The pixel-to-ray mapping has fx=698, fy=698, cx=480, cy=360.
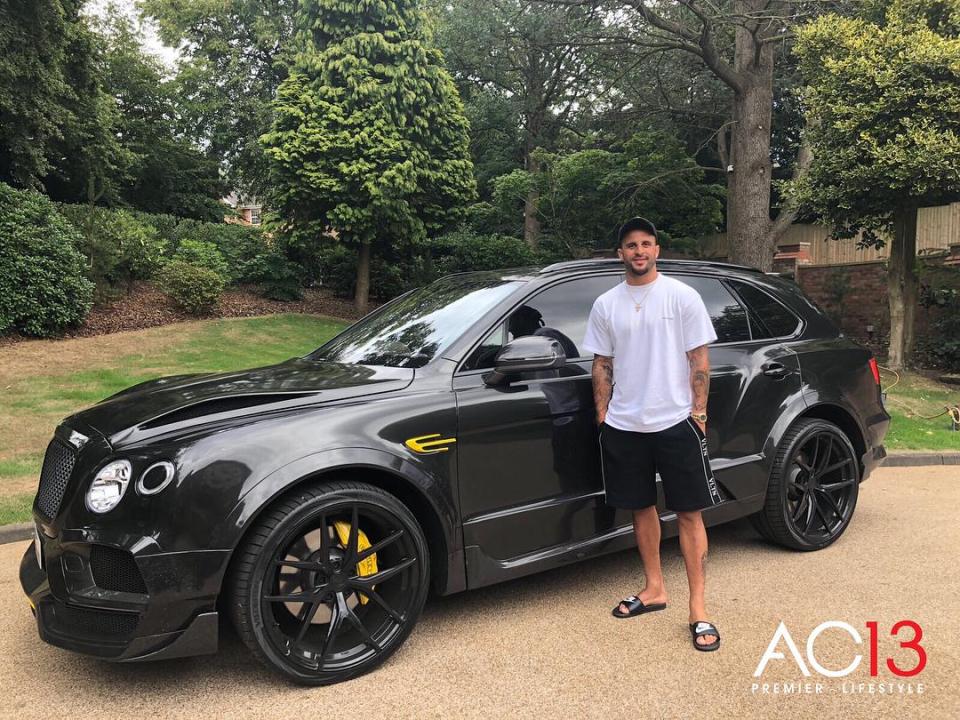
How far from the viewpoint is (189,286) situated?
1342cm

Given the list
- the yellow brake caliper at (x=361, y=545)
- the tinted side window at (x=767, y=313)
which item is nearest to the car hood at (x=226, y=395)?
the yellow brake caliper at (x=361, y=545)

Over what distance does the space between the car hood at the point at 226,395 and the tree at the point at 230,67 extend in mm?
24699

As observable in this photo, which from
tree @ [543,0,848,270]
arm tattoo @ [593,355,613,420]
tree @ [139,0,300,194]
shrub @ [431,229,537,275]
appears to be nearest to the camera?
arm tattoo @ [593,355,613,420]

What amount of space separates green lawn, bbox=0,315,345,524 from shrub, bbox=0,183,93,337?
1.60 feet

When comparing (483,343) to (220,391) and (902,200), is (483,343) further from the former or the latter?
(902,200)

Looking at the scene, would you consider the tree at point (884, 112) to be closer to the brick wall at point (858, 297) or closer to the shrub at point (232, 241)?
the brick wall at point (858, 297)

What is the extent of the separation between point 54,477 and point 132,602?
2.44ft

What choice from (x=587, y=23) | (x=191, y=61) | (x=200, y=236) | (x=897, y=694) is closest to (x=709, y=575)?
(x=897, y=694)

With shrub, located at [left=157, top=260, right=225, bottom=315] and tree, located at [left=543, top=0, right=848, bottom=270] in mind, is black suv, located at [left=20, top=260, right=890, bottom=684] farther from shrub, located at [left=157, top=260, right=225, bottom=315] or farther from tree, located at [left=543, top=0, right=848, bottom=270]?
shrub, located at [left=157, top=260, right=225, bottom=315]

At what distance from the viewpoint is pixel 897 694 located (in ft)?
9.07

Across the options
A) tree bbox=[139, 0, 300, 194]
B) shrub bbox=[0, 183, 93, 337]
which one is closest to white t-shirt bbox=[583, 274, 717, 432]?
shrub bbox=[0, 183, 93, 337]

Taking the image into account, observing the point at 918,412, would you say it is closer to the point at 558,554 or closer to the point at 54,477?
the point at 558,554

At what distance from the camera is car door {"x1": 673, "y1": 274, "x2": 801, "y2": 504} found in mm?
3910

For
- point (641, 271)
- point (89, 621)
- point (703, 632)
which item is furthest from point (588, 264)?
point (89, 621)
